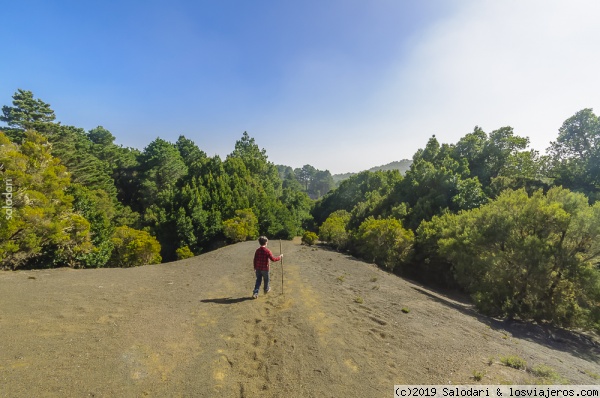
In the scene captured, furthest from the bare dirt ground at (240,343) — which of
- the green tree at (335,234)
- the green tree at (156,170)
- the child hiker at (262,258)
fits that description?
the green tree at (156,170)

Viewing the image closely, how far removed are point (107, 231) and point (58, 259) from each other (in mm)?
4525

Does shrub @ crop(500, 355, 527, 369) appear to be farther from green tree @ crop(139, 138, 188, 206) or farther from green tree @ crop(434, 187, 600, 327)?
green tree @ crop(139, 138, 188, 206)

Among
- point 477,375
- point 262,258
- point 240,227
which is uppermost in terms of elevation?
point 262,258

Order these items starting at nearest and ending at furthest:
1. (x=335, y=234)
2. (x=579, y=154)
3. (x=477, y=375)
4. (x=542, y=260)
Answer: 1. (x=477, y=375)
2. (x=542, y=260)
3. (x=335, y=234)
4. (x=579, y=154)

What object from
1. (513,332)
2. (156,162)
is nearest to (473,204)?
(513,332)

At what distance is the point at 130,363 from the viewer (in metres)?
4.59

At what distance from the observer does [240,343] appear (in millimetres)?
5578

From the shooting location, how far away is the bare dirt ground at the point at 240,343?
166 inches

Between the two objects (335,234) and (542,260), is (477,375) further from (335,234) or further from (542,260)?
(335,234)

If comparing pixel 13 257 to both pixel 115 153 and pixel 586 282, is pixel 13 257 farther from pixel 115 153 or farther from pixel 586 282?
pixel 115 153

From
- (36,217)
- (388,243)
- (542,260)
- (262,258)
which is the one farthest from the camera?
(388,243)

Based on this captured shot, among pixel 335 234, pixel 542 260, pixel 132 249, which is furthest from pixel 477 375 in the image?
pixel 335 234

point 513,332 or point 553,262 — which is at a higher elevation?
point 553,262

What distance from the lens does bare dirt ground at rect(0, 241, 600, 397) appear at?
422 centimetres
